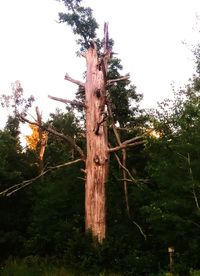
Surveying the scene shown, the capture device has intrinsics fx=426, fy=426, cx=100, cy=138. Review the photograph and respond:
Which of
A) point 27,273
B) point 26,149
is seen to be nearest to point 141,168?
point 27,273

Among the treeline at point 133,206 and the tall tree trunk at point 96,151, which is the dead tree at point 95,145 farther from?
the treeline at point 133,206

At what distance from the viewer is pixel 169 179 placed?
42.8 feet

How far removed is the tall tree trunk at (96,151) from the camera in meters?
12.6

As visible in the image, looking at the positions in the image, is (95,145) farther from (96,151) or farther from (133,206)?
(133,206)

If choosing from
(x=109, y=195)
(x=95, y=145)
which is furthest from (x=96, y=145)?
(x=109, y=195)

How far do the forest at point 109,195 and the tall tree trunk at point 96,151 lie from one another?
30 mm

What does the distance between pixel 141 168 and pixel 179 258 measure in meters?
7.06

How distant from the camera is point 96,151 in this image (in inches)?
515

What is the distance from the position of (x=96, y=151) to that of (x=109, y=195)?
5091 mm

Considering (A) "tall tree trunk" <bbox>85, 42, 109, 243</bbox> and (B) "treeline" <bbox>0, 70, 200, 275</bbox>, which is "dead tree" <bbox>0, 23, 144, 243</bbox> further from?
(B) "treeline" <bbox>0, 70, 200, 275</bbox>

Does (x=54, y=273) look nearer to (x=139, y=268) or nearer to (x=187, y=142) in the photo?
(x=139, y=268)

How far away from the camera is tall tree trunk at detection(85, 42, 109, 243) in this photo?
12578 mm

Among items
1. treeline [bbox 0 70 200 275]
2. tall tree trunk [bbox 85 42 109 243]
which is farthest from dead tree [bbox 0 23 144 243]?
treeline [bbox 0 70 200 275]

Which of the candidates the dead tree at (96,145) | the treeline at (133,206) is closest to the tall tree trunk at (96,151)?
the dead tree at (96,145)
